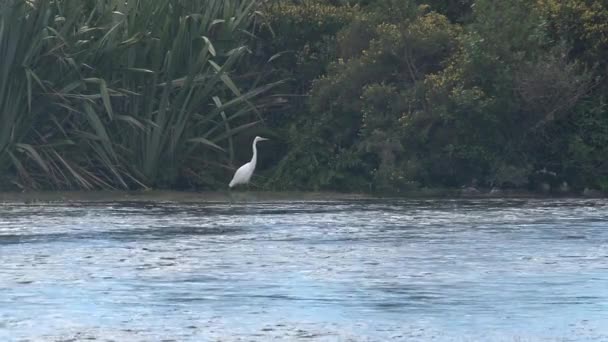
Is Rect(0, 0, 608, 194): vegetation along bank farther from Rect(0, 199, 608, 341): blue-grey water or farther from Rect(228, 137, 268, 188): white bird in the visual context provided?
Rect(0, 199, 608, 341): blue-grey water

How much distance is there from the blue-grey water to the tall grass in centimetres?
230

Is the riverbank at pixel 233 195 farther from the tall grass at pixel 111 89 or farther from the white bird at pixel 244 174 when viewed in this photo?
the tall grass at pixel 111 89

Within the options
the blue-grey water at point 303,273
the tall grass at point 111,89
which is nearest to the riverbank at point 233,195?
the tall grass at point 111,89

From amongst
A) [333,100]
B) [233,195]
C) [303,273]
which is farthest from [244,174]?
[303,273]

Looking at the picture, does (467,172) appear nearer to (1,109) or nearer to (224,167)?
(224,167)

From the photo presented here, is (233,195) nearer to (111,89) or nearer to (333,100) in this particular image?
(111,89)

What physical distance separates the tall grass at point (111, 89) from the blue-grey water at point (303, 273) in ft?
7.54

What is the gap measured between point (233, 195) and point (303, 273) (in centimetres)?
998

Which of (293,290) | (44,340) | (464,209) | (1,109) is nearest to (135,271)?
(293,290)

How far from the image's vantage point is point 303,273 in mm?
13828

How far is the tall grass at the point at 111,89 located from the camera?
74.4 feet

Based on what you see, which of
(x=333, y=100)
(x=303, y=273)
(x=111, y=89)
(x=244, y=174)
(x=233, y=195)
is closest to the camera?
(x=303, y=273)

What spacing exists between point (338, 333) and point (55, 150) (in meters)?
13.3

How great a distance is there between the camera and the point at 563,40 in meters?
24.5
